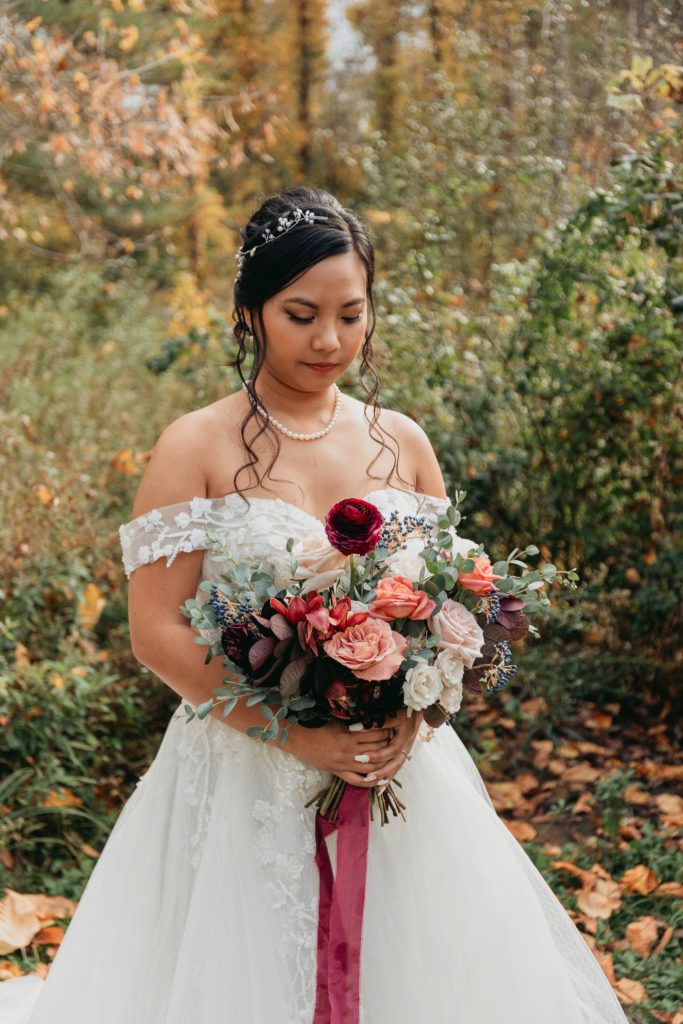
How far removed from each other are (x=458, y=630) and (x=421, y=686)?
13 centimetres

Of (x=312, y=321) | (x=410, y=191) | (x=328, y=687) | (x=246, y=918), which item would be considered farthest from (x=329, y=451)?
(x=410, y=191)

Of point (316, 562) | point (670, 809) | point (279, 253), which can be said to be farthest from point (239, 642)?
point (670, 809)

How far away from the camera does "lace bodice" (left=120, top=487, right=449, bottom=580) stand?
1989mm

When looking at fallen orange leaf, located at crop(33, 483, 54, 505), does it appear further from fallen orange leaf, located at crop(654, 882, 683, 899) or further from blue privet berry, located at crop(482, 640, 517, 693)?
fallen orange leaf, located at crop(654, 882, 683, 899)

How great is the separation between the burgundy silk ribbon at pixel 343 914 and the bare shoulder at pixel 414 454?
2.65 feet

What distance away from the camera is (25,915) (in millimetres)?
2941

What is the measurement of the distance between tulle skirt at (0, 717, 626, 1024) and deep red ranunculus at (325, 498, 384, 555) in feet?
2.01

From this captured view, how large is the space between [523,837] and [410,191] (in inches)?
232

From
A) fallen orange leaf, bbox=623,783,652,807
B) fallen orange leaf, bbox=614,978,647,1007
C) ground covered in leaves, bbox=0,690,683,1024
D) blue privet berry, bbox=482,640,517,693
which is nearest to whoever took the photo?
blue privet berry, bbox=482,640,517,693

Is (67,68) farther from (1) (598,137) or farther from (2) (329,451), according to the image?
(2) (329,451)

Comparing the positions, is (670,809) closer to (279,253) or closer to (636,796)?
(636,796)

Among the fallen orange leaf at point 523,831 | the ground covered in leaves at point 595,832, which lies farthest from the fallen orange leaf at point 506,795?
the fallen orange leaf at point 523,831

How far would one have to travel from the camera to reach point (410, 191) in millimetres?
7797

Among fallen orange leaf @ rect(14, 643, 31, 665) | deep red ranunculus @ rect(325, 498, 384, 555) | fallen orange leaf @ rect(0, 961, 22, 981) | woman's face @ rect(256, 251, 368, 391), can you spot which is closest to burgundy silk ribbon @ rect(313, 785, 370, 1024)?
deep red ranunculus @ rect(325, 498, 384, 555)
